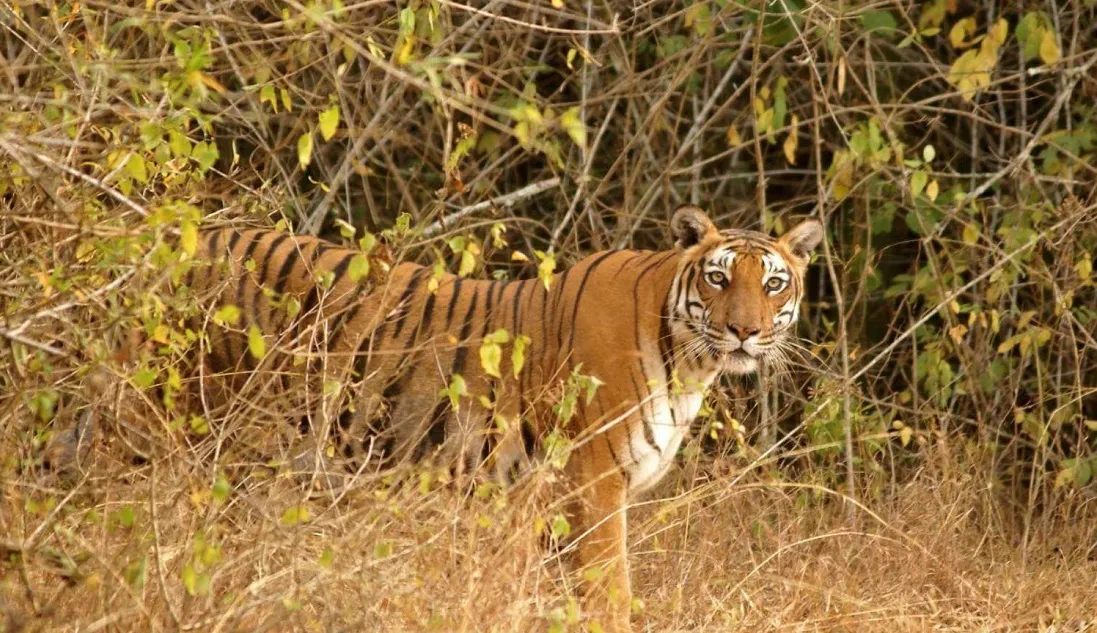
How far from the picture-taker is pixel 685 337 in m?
4.64

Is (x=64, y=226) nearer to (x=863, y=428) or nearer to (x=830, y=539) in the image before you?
(x=830, y=539)

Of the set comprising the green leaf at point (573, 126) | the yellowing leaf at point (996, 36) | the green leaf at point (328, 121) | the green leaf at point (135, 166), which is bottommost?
the yellowing leaf at point (996, 36)

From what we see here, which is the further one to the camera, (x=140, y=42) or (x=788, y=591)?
(x=140, y=42)

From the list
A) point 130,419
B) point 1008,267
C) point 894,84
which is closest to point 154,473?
point 130,419

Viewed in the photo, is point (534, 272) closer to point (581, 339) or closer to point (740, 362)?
point (581, 339)

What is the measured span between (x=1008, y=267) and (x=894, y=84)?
49.3 inches

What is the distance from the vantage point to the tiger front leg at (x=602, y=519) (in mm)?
4137

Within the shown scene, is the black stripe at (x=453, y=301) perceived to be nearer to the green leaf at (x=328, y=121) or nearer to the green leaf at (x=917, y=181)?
the green leaf at (x=917, y=181)

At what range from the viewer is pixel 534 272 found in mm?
6332

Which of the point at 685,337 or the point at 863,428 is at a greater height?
the point at 685,337

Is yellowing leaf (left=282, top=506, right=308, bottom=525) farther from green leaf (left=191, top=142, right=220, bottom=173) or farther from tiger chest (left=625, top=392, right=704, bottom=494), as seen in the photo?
tiger chest (left=625, top=392, right=704, bottom=494)

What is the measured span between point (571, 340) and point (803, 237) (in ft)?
2.66

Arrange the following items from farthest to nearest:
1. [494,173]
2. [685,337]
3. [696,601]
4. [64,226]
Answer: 1. [494,173]
2. [685,337]
3. [696,601]
4. [64,226]

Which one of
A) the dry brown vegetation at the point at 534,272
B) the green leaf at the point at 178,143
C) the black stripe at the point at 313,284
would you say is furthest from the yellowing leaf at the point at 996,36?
the green leaf at the point at 178,143
